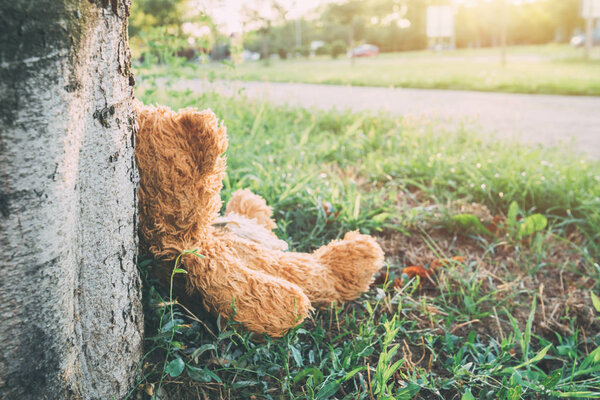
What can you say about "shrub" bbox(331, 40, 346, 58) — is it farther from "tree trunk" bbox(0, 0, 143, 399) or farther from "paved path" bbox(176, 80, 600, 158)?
"tree trunk" bbox(0, 0, 143, 399)

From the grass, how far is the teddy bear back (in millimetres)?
158

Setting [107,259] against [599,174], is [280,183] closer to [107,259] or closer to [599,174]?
[107,259]

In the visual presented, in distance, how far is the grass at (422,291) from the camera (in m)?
1.36

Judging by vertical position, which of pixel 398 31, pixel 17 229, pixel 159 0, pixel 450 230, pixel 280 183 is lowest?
pixel 450 230

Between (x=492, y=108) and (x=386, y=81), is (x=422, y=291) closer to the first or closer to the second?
(x=492, y=108)

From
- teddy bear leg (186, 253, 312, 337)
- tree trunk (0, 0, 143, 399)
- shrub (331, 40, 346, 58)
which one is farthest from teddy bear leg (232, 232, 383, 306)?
shrub (331, 40, 346, 58)

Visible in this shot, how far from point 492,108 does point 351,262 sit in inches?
223

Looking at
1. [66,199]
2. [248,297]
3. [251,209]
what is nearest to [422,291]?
[251,209]

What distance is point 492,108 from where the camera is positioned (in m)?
6.52

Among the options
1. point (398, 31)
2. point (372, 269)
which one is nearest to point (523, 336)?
point (372, 269)

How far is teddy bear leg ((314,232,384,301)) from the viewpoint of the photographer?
5.43 feet

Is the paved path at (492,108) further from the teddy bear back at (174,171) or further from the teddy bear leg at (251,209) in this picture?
the teddy bear back at (174,171)

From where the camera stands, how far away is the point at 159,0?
10.2 metres

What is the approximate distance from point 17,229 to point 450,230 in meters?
2.18
